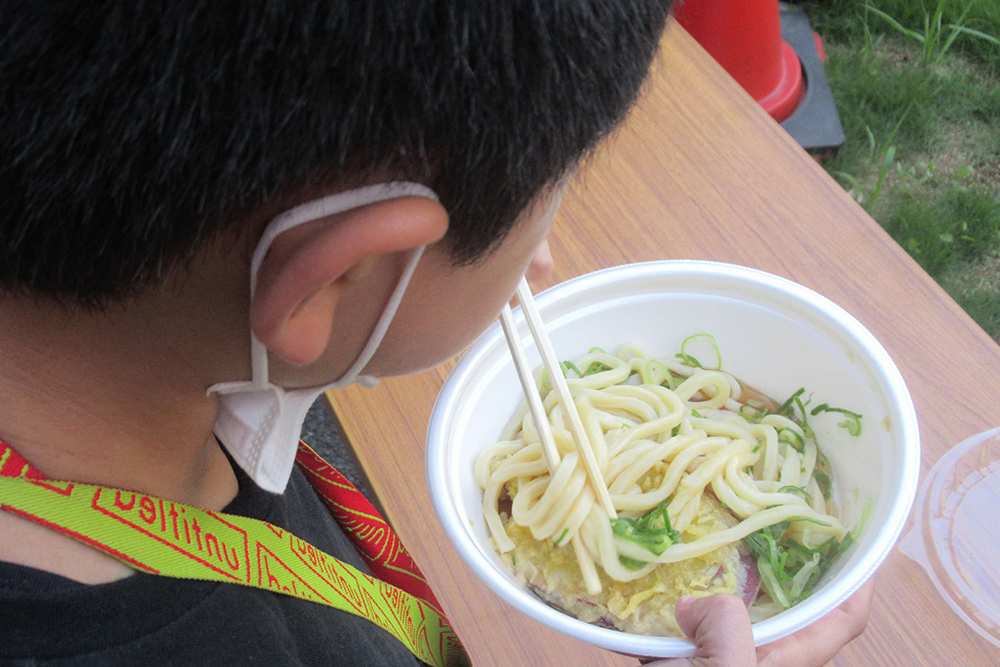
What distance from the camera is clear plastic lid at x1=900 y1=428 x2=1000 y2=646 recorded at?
0.83 metres

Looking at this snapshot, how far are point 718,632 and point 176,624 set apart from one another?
43cm

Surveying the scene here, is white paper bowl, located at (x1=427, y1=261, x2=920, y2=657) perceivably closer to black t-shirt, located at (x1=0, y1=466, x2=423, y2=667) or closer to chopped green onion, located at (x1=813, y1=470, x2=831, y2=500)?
chopped green onion, located at (x1=813, y1=470, x2=831, y2=500)

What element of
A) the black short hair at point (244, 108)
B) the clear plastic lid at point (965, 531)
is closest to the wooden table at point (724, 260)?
the clear plastic lid at point (965, 531)

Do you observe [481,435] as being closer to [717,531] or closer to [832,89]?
[717,531]

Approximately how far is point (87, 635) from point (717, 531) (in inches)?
22.4

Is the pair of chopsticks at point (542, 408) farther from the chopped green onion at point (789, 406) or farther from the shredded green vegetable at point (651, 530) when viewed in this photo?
the chopped green onion at point (789, 406)

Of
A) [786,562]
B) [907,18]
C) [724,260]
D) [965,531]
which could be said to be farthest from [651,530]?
[907,18]

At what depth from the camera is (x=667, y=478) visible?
85cm

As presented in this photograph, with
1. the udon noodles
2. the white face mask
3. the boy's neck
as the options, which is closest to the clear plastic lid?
the udon noodles

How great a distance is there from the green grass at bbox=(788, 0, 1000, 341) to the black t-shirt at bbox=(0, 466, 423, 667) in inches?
71.2

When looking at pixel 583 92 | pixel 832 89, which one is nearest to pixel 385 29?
pixel 583 92

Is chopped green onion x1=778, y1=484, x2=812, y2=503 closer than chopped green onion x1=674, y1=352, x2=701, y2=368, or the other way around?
chopped green onion x1=778, y1=484, x2=812, y2=503

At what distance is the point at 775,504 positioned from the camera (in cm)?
83

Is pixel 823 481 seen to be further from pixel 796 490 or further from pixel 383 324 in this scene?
pixel 383 324
